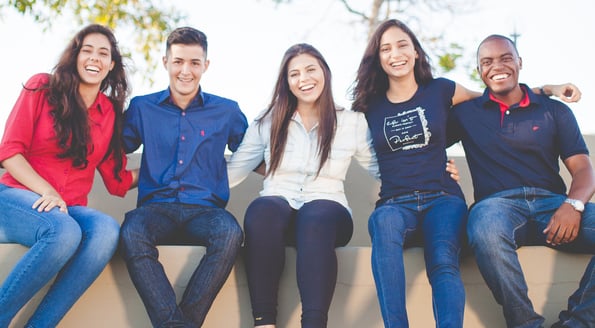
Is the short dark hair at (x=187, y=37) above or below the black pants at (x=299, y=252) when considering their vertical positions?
above

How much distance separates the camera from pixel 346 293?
2902mm

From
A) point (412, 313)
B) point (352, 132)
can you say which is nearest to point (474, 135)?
point (352, 132)

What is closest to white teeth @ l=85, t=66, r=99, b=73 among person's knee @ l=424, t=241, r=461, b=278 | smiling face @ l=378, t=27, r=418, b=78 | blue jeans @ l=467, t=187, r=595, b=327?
smiling face @ l=378, t=27, r=418, b=78

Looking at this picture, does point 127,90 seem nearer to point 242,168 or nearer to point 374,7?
point 242,168

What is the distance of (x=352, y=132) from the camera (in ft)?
10.5

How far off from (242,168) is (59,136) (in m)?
0.86

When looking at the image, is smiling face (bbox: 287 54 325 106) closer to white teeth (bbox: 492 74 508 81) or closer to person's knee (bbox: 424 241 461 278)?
white teeth (bbox: 492 74 508 81)

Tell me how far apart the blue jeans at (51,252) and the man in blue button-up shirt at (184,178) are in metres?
0.12

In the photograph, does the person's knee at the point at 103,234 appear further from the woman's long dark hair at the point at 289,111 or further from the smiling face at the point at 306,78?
the smiling face at the point at 306,78

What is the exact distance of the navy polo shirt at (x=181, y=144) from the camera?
3.04 metres

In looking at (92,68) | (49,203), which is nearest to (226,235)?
(49,203)

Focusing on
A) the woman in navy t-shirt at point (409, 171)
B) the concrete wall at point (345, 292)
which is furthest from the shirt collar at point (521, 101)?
the concrete wall at point (345, 292)

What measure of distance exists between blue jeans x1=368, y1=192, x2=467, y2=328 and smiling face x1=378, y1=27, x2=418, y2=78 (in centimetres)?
64

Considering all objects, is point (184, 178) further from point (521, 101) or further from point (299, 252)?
point (521, 101)
